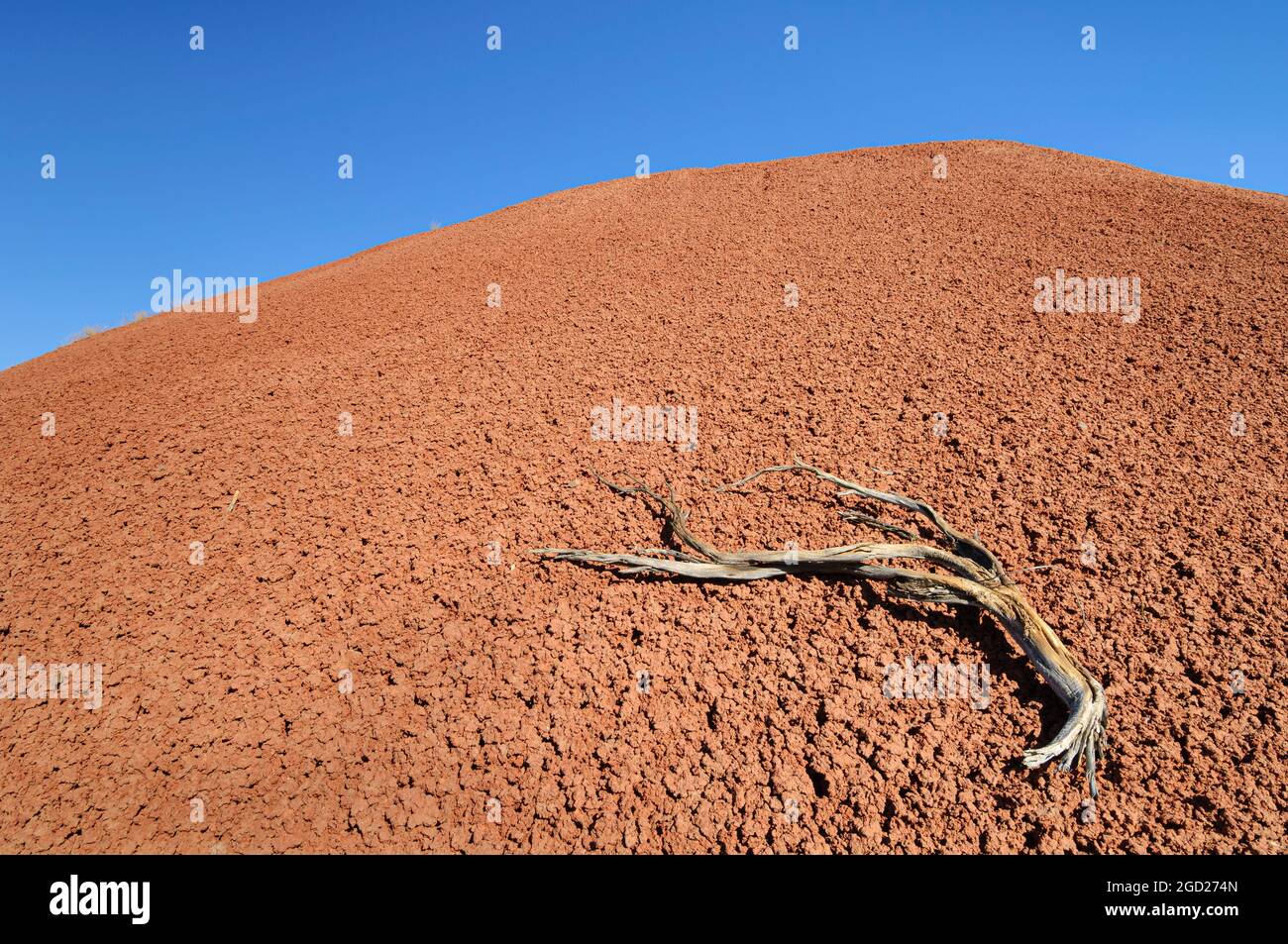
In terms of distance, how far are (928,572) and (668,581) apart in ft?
4.86

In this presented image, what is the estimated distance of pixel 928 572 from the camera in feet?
11.1

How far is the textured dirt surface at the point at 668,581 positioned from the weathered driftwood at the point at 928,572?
4.2 inches

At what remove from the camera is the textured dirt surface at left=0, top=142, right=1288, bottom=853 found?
2607mm

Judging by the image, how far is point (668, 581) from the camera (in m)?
3.59

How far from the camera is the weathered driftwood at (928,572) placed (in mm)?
2555

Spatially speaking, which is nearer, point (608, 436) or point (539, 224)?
point (608, 436)

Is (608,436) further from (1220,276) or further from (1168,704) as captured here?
(1220,276)

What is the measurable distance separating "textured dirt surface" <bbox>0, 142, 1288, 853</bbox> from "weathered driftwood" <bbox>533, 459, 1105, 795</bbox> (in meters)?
0.11

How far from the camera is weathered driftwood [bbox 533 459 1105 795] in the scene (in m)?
2.55

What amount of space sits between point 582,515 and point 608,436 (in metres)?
0.96

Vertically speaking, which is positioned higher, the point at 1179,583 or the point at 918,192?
the point at 918,192

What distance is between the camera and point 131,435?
18.6 feet

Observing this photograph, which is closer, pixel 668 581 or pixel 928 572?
pixel 928 572
